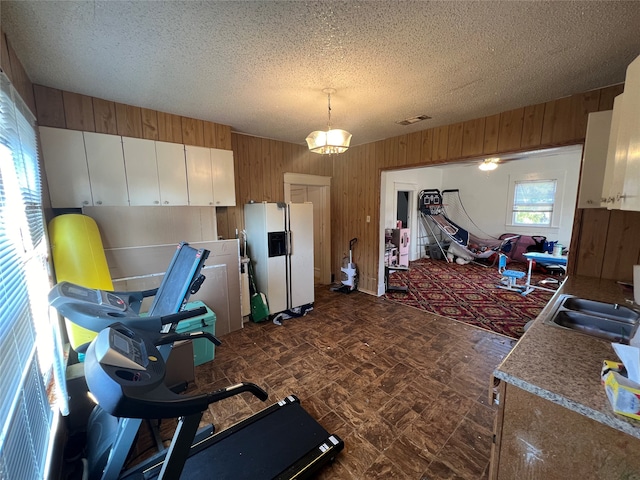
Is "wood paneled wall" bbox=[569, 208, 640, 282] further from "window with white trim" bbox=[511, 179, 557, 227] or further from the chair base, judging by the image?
"window with white trim" bbox=[511, 179, 557, 227]

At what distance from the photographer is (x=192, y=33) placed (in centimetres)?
153

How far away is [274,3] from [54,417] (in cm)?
253

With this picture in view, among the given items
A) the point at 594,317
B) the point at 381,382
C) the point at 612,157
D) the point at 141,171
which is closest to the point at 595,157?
the point at 612,157

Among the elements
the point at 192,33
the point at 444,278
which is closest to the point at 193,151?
the point at 192,33

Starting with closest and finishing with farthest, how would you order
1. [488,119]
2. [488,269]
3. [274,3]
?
[274,3] → [488,119] → [488,269]

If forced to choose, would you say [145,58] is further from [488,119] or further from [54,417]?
[488,119]

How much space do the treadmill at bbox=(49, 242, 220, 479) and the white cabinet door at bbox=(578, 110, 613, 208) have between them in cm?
286

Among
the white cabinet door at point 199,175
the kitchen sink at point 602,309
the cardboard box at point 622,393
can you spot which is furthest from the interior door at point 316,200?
the cardboard box at point 622,393

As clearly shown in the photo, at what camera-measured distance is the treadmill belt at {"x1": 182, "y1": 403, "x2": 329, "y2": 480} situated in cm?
139

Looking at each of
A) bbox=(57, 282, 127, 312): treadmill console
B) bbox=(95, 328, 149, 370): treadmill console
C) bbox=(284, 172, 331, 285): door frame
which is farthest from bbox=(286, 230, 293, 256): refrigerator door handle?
bbox=(95, 328, 149, 370): treadmill console

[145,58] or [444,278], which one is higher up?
[145,58]

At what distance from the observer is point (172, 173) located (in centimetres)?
283

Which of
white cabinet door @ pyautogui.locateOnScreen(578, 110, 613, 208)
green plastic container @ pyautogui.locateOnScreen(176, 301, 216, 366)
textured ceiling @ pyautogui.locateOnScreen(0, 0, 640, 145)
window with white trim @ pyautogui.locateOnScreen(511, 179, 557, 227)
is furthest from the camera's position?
window with white trim @ pyautogui.locateOnScreen(511, 179, 557, 227)

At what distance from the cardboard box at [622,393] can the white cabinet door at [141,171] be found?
3.45 meters
